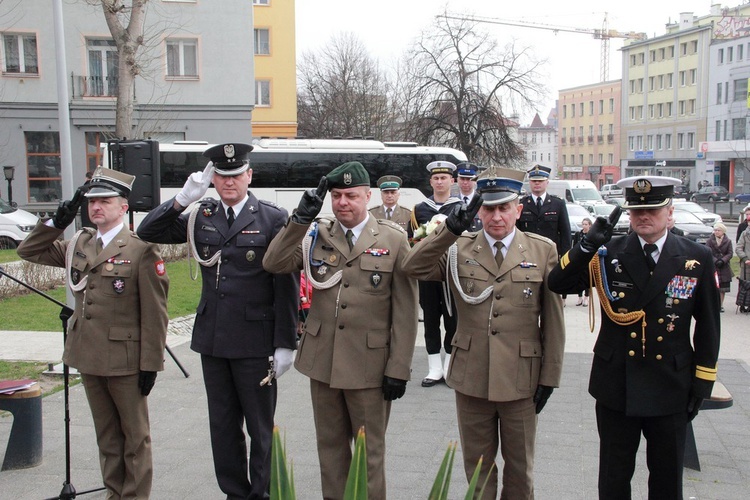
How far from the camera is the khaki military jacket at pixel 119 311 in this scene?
457 centimetres

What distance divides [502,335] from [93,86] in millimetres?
28779

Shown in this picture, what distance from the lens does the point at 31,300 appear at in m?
13.1

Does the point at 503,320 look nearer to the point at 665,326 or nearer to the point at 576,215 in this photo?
the point at 665,326

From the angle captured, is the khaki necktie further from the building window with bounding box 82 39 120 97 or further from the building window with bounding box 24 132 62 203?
the building window with bounding box 24 132 62 203

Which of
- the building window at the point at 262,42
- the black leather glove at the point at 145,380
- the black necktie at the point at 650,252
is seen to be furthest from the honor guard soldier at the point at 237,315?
the building window at the point at 262,42

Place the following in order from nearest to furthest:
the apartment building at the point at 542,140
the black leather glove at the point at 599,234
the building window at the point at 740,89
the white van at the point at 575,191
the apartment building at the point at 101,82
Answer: the black leather glove at the point at 599,234
the apartment building at the point at 101,82
the white van at the point at 575,191
the building window at the point at 740,89
the apartment building at the point at 542,140

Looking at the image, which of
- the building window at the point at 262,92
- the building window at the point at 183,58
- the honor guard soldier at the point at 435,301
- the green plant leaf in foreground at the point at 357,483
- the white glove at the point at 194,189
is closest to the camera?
the green plant leaf in foreground at the point at 357,483

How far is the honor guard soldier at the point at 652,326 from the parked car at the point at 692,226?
20758mm

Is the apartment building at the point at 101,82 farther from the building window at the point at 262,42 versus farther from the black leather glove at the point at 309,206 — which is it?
the black leather glove at the point at 309,206

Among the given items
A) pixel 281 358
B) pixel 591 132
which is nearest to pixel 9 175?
pixel 281 358

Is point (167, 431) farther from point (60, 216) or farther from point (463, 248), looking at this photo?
point (463, 248)

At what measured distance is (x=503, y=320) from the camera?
4.16 meters

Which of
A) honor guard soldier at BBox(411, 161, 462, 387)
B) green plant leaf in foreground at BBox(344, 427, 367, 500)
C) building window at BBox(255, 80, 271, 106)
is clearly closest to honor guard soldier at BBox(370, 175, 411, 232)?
honor guard soldier at BBox(411, 161, 462, 387)

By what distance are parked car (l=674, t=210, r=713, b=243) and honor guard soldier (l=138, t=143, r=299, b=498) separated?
21214mm
